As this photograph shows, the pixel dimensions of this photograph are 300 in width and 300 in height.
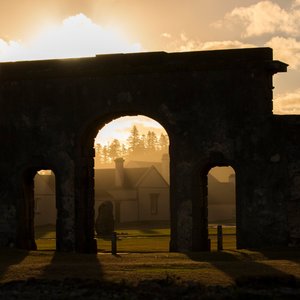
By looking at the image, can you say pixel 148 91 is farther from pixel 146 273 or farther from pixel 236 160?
pixel 146 273

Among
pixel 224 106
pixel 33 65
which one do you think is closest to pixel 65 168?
pixel 33 65

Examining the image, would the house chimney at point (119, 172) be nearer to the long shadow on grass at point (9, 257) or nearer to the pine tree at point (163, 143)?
the long shadow on grass at point (9, 257)

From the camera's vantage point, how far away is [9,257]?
47.8 feet

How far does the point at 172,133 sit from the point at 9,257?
5.09 metres

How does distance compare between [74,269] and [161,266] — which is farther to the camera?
[161,266]

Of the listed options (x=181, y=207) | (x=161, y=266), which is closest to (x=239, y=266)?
(x=161, y=266)

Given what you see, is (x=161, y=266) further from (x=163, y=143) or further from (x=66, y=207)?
(x=163, y=143)

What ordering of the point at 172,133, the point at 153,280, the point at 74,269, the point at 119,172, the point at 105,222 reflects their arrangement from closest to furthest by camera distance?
the point at 153,280
the point at 74,269
the point at 172,133
the point at 105,222
the point at 119,172

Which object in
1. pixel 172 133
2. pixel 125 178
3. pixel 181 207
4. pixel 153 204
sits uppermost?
pixel 125 178

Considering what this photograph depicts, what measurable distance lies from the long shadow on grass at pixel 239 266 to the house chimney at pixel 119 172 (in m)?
38.3

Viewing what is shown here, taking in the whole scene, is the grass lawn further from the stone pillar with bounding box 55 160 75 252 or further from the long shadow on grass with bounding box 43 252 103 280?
the stone pillar with bounding box 55 160 75 252

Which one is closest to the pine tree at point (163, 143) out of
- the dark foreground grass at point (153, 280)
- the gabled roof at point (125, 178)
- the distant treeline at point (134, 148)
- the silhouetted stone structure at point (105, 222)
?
the distant treeline at point (134, 148)

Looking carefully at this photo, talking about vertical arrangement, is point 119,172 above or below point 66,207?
above

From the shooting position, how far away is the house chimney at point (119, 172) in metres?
52.6
